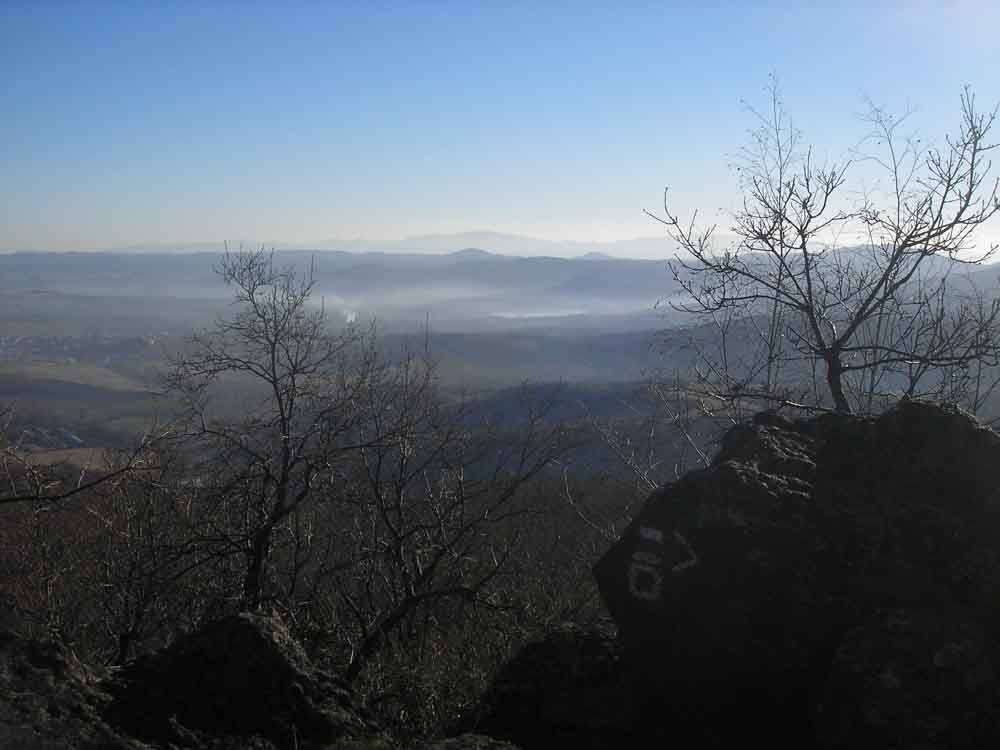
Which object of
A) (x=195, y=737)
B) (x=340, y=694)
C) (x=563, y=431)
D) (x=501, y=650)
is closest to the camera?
(x=195, y=737)

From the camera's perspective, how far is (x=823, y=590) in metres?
3.68

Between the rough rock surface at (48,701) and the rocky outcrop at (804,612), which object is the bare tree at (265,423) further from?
the rocky outcrop at (804,612)

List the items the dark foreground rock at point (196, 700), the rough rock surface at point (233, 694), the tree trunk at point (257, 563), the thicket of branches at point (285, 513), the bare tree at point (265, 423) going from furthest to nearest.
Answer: the bare tree at point (265, 423) < the thicket of branches at point (285, 513) < the tree trunk at point (257, 563) < the rough rock surface at point (233, 694) < the dark foreground rock at point (196, 700)

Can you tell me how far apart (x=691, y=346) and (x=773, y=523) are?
6.80 metres

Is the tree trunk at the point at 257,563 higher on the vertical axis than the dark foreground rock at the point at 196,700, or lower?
lower

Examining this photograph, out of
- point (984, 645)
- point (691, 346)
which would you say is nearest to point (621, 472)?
point (691, 346)

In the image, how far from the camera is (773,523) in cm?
385

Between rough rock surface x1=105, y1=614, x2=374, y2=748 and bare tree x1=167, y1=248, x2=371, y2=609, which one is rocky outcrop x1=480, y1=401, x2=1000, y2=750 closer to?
rough rock surface x1=105, y1=614, x2=374, y2=748

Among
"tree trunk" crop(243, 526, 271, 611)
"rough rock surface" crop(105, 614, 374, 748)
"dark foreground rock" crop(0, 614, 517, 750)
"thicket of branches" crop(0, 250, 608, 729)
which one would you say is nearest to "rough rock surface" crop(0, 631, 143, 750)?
"dark foreground rock" crop(0, 614, 517, 750)

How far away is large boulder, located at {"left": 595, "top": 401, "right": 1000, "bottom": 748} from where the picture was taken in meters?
3.32

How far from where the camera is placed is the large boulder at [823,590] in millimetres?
3322

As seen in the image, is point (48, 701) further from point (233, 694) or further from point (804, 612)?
point (804, 612)

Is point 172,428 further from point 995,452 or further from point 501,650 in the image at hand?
point 995,452

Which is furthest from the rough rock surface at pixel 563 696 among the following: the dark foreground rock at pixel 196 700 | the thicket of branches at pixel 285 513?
the thicket of branches at pixel 285 513
